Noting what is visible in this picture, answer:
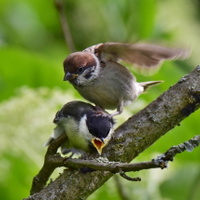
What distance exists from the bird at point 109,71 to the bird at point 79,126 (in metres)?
0.19

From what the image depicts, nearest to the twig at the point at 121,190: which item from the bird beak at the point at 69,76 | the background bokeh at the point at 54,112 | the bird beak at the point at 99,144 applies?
the background bokeh at the point at 54,112

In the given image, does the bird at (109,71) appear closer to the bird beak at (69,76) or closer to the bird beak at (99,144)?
the bird beak at (69,76)

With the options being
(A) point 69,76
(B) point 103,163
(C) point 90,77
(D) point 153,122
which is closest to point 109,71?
(C) point 90,77

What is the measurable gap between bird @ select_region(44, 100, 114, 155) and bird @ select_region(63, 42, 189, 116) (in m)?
0.19

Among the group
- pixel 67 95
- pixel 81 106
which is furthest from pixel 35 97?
pixel 81 106

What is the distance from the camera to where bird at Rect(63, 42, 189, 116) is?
225cm

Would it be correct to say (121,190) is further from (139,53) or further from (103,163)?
(103,163)

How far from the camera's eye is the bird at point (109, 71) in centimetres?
225

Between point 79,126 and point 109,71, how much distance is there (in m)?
0.41

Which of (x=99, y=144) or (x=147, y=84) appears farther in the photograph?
(x=147, y=84)

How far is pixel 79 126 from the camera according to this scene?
2076 mm

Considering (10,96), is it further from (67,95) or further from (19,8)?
(19,8)

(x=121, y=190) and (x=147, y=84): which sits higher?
(x=147, y=84)

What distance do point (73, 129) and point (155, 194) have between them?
2.25ft
